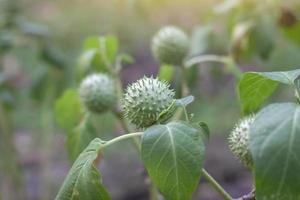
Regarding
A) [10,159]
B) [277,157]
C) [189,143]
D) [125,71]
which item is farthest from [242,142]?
[125,71]

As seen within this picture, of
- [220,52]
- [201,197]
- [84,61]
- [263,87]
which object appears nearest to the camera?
[263,87]

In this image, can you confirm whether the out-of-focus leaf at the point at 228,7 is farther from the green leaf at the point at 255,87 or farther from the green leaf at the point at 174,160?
the green leaf at the point at 174,160

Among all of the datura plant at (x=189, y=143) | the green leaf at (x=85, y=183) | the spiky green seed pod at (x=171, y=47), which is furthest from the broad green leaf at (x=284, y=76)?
the spiky green seed pod at (x=171, y=47)

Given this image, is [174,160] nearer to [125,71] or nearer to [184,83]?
[184,83]

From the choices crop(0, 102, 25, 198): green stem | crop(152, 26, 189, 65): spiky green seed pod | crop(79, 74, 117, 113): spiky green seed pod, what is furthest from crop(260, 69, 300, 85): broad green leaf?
crop(0, 102, 25, 198): green stem

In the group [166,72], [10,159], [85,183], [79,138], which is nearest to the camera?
[85,183]

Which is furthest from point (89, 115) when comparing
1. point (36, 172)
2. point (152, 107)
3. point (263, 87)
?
point (36, 172)

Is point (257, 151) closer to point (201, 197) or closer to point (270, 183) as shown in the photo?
point (270, 183)
